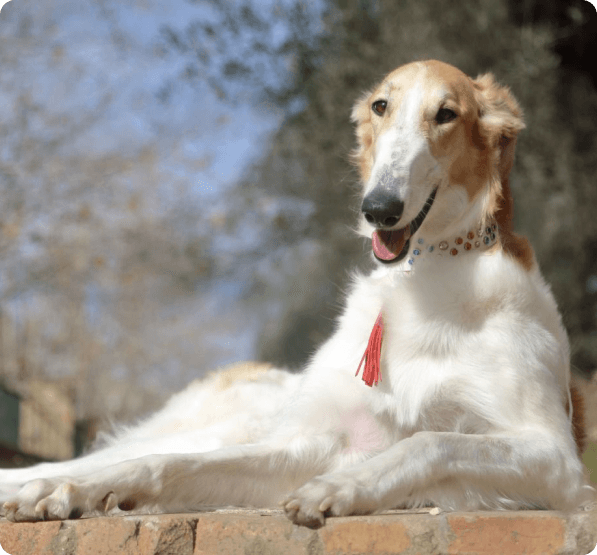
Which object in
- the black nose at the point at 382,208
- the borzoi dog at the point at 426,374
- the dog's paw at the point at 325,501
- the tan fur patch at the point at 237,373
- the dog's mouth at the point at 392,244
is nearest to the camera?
the dog's paw at the point at 325,501

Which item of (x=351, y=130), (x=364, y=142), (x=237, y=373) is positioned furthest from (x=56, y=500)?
(x=351, y=130)

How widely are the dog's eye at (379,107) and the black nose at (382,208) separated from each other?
1.77 ft

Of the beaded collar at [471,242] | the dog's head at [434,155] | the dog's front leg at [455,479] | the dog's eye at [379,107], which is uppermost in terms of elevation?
the dog's eye at [379,107]

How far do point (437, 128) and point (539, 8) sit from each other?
5.63 meters

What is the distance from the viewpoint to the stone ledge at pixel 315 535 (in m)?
1.80

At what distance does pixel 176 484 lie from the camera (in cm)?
218

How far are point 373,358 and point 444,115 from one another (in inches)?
37.4

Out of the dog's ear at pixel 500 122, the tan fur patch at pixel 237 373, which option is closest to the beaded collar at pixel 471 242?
the dog's ear at pixel 500 122

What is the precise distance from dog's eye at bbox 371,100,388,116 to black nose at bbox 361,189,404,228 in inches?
21.3

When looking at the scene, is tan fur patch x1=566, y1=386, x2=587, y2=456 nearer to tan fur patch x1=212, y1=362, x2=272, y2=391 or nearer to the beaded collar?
the beaded collar

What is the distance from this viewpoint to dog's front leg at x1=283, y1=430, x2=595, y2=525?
183 cm

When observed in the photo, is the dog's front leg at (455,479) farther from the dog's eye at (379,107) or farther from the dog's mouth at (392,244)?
the dog's eye at (379,107)

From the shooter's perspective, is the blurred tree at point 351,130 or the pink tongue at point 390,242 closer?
the pink tongue at point 390,242

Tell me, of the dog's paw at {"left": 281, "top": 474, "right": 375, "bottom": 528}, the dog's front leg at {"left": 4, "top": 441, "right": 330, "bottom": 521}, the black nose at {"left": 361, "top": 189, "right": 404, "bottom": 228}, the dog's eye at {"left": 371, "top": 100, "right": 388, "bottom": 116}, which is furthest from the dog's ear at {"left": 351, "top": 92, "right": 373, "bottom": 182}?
the dog's paw at {"left": 281, "top": 474, "right": 375, "bottom": 528}
